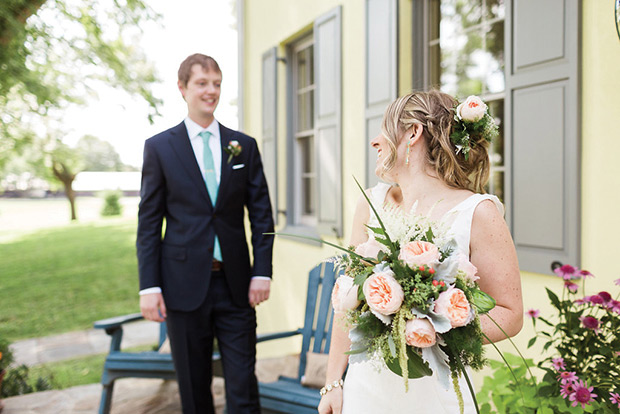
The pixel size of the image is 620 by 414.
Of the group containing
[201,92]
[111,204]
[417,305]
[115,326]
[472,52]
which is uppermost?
[472,52]

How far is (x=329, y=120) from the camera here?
490 cm

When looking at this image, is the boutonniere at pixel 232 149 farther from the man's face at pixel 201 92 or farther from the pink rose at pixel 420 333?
the pink rose at pixel 420 333

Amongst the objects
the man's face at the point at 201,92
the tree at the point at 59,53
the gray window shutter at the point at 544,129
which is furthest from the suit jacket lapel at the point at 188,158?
the tree at the point at 59,53

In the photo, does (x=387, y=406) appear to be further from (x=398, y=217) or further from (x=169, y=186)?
(x=169, y=186)

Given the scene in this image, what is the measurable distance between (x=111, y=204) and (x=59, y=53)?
16.9 metres

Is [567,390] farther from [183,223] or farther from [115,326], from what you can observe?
[115,326]

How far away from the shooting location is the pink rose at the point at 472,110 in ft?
4.77

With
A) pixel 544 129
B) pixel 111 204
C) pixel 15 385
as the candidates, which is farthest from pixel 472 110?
pixel 111 204

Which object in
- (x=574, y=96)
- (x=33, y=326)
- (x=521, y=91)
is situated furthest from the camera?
(x=33, y=326)

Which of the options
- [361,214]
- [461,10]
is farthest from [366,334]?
[461,10]

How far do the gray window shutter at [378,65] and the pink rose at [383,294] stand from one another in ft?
9.59

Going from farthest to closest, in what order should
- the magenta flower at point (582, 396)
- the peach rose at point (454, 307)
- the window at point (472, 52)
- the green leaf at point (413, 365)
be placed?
1. the window at point (472, 52)
2. the magenta flower at point (582, 396)
3. the green leaf at point (413, 365)
4. the peach rose at point (454, 307)

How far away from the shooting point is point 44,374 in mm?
6352

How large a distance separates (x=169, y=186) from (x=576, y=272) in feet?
6.14
